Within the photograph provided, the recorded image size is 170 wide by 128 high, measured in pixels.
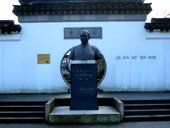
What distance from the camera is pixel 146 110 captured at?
36.5ft

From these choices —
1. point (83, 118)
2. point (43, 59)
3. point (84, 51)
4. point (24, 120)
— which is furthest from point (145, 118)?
point (43, 59)

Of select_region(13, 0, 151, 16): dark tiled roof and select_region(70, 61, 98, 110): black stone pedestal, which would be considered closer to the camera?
select_region(70, 61, 98, 110): black stone pedestal

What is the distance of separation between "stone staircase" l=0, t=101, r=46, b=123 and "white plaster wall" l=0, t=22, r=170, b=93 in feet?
10.4

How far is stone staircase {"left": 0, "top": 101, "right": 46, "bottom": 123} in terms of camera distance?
10.6m

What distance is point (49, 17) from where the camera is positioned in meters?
14.9

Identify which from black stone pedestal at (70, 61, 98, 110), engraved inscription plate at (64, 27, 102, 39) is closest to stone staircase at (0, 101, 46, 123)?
black stone pedestal at (70, 61, 98, 110)

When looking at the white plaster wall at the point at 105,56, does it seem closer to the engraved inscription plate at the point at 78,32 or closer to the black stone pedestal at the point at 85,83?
the engraved inscription plate at the point at 78,32

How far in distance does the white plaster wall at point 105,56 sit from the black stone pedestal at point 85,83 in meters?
4.06

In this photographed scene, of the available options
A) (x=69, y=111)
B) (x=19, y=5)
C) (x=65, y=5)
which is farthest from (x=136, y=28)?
(x=69, y=111)

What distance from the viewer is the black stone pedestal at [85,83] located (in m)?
10.8

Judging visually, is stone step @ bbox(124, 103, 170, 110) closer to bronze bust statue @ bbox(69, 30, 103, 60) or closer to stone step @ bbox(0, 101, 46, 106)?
bronze bust statue @ bbox(69, 30, 103, 60)

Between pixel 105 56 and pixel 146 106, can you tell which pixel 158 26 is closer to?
pixel 105 56

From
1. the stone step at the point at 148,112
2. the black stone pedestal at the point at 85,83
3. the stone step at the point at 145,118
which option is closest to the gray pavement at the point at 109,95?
the stone step at the point at 148,112

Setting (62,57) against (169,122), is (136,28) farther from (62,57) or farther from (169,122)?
(169,122)
